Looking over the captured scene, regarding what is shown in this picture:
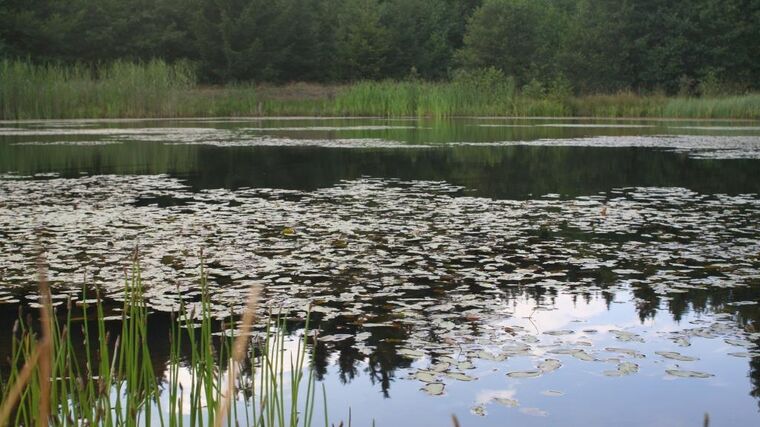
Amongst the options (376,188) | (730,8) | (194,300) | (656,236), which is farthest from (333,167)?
(730,8)

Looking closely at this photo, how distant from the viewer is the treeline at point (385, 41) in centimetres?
4288

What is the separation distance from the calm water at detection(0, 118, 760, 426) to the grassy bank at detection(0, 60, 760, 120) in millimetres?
12748

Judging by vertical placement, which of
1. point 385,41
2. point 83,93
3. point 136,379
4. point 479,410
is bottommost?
point 479,410

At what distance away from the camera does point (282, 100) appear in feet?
126

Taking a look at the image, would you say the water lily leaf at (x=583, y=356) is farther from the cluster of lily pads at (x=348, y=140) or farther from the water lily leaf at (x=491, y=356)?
the cluster of lily pads at (x=348, y=140)

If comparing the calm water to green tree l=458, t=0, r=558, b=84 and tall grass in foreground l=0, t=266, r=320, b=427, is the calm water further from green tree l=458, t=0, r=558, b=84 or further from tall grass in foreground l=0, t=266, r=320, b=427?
green tree l=458, t=0, r=558, b=84

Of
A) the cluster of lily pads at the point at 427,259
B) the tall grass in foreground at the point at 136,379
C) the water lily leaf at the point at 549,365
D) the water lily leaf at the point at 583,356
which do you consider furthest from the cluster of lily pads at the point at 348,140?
the tall grass in foreground at the point at 136,379

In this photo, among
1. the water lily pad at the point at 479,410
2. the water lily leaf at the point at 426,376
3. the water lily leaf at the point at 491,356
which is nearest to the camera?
the water lily pad at the point at 479,410

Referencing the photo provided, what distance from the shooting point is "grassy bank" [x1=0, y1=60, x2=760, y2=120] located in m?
25.3

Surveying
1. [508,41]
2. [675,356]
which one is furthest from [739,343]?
[508,41]

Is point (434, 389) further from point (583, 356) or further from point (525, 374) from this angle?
point (583, 356)

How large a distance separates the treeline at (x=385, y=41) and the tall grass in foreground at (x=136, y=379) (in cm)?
3862

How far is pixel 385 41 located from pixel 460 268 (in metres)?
45.9

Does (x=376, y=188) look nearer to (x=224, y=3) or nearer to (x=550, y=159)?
(x=550, y=159)
